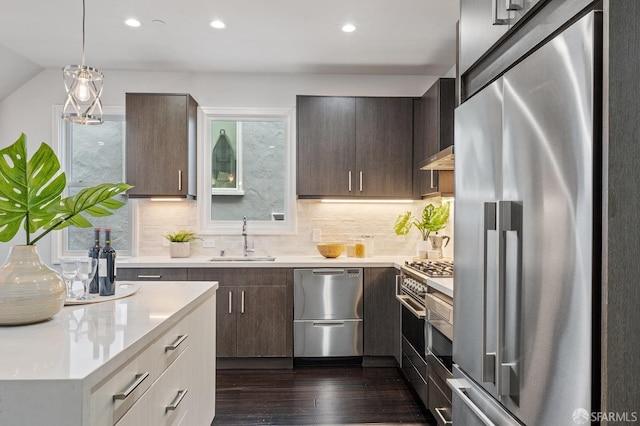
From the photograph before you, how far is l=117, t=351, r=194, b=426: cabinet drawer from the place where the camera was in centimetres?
129

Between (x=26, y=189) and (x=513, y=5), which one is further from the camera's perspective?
(x=26, y=189)

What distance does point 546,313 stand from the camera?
3.21 ft

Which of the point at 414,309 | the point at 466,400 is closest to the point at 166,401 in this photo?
the point at 466,400

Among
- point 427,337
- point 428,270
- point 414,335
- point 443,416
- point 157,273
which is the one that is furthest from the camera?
point 157,273

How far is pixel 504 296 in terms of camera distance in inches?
45.4

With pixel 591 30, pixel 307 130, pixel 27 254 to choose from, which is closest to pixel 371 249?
pixel 307 130

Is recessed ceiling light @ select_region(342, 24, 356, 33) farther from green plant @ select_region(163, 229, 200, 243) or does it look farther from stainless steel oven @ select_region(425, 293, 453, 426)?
green plant @ select_region(163, 229, 200, 243)

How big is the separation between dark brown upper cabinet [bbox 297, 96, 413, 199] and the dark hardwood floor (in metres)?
1.59

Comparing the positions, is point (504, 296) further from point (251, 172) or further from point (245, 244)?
point (251, 172)

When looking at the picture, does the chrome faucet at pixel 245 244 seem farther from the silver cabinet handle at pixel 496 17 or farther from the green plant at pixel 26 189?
the silver cabinet handle at pixel 496 17

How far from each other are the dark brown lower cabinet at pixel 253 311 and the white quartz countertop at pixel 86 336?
1.71 m

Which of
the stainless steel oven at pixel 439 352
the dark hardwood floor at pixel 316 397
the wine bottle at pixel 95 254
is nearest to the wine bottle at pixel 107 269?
the wine bottle at pixel 95 254

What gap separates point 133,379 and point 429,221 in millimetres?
2915

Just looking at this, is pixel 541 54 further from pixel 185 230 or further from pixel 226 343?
pixel 185 230
